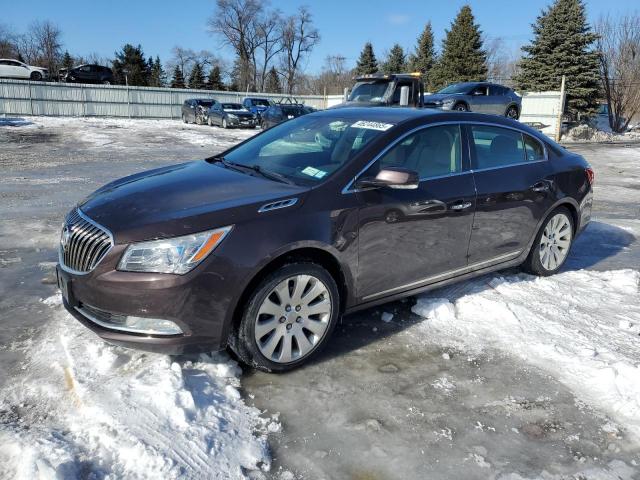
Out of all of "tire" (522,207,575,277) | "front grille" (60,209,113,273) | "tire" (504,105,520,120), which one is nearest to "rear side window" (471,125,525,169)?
"tire" (522,207,575,277)

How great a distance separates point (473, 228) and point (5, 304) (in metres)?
3.76

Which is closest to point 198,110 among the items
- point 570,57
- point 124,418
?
point 570,57

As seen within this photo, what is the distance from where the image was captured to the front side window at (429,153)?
12.3 feet

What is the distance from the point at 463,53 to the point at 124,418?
41.0m

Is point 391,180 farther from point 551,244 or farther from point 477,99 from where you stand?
point 477,99

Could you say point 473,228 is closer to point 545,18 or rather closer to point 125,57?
point 545,18

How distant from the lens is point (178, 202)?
10.4 ft

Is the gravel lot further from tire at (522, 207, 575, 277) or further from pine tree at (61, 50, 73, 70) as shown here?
pine tree at (61, 50, 73, 70)

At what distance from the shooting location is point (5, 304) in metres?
Result: 4.14

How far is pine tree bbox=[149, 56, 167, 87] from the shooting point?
219 ft

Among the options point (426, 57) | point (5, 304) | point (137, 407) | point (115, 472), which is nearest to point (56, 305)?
point (5, 304)

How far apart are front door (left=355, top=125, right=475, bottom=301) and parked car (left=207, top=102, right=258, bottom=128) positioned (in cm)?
2322

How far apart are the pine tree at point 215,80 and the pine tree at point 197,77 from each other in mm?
995

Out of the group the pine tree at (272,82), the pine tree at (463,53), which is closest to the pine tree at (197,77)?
the pine tree at (272,82)
